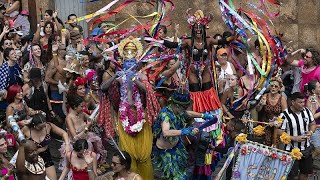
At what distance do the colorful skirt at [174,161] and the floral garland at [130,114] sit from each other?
39 cm

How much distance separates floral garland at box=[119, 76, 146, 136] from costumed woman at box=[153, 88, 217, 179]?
0.68ft

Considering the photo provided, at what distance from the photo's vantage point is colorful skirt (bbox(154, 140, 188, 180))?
10375 millimetres

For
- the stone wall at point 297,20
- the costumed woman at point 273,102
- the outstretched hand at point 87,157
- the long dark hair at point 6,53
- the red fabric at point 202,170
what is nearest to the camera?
the outstretched hand at point 87,157

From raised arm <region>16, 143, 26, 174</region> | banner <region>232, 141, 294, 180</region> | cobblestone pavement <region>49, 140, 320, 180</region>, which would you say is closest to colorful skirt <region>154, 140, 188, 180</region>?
banner <region>232, 141, 294, 180</region>

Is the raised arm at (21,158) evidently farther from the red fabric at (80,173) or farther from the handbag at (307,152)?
the handbag at (307,152)

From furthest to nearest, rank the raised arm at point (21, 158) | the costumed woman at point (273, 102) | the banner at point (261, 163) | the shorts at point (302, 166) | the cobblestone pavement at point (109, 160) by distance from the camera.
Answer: the cobblestone pavement at point (109, 160)
the costumed woman at point (273, 102)
the shorts at point (302, 166)
the banner at point (261, 163)
the raised arm at point (21, 158)

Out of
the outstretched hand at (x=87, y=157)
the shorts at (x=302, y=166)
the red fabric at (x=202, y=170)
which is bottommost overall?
the red fabric at (x=202, y=170)

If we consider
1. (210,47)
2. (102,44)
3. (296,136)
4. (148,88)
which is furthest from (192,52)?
(102,44)

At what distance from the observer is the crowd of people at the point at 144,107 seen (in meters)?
10.2

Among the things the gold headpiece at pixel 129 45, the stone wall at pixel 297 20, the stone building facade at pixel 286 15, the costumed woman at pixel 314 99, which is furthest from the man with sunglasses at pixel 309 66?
the gold headpiece at pixel 129 45

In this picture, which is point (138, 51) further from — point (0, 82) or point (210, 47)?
point (0, 82)

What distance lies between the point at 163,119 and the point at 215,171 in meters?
2.35

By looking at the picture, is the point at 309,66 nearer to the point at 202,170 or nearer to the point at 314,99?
the point at 314,99

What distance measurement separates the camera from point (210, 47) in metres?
11.5
